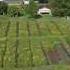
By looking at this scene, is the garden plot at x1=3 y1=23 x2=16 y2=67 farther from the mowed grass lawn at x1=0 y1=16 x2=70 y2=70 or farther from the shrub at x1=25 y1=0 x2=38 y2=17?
the shrub at x1=25 y1=0 x2=38 y2=17

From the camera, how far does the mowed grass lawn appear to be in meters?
6.19

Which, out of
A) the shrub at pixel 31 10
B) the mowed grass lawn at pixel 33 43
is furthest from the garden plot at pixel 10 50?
the shrub at pixel 31 10

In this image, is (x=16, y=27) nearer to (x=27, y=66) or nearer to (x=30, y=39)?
(x=30, y=39)

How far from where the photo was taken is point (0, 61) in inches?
246

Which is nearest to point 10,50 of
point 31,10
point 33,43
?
point 33,43

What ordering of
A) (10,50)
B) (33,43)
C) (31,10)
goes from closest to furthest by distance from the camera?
1. (10,50)
2. (33,43)
3. (31,10)

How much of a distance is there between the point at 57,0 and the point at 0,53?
36.6 ft

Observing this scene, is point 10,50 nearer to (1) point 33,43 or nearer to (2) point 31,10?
(1) point 33,43

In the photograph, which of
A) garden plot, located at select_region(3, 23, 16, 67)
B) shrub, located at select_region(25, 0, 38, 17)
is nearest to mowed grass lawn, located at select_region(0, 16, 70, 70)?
garden plot, located at select_region(3, 23, 16, 67)

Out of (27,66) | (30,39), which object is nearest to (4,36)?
(30,39)

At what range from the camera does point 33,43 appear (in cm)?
770

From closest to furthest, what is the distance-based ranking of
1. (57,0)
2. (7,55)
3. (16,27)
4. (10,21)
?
1. (7,55)
2. (16,27)
3. (10,21)
4. (57,0)

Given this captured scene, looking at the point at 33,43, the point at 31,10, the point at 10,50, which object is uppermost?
the point at 10,50

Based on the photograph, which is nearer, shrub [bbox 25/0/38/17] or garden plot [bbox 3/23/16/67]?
garden plot [bbox 3/23/16/67]
